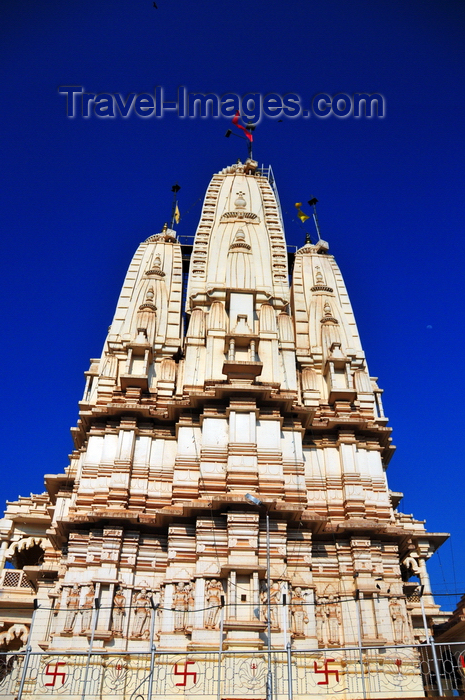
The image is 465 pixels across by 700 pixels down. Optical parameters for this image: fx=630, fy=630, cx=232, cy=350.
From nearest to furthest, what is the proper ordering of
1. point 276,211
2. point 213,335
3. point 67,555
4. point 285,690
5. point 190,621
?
point 285,690 → point 190,621 → point 67,555 → point 213,335 → point 276,211

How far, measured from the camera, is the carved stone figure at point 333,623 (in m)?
20.6

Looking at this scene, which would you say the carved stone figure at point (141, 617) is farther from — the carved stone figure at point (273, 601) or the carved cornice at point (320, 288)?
the carved cornice at point (320, 288)

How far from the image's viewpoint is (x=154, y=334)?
28703 millimetres

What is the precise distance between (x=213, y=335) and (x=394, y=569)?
1144 centimetres

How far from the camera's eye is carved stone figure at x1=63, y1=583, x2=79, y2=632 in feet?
65.0

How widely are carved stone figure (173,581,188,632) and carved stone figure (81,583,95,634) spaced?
2659mm

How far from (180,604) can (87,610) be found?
116 inches

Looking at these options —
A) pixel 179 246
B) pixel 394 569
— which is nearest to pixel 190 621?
pixel 394 569

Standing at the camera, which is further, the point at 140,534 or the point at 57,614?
the point at 140,534

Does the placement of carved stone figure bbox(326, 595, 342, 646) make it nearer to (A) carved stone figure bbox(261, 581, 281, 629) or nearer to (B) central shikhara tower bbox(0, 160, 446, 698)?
(B) central shikhara tower bbox(0, 160, 446, 698)

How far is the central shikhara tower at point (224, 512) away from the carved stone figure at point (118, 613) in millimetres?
46

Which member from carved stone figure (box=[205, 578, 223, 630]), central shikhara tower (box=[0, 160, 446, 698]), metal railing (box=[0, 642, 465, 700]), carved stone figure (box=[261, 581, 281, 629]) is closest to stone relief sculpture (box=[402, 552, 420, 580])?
central shikhara tower (box=[0, 160, 446, 698])

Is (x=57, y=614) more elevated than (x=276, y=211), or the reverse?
(x=276, y=211)

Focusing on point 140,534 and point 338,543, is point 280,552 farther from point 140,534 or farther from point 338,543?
point 140,534
